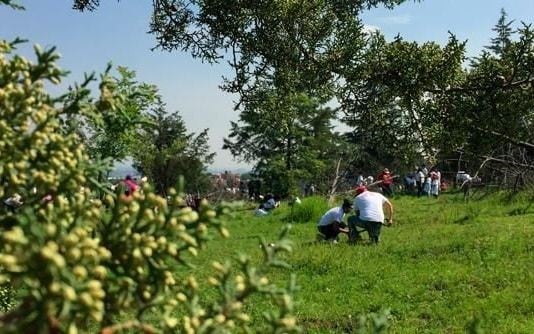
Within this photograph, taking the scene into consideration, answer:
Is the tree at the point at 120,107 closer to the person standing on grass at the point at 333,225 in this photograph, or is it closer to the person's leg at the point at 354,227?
the person's leg at the point at 354,227

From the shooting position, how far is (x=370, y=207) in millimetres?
15953

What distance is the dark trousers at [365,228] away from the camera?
16.0 m

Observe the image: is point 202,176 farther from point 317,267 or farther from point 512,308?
point 512,308

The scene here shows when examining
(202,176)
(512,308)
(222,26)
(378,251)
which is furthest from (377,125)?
(202,176)

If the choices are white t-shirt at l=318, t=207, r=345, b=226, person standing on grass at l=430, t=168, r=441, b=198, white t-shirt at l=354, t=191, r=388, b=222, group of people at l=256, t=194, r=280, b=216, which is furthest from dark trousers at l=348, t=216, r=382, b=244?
person standing on grass at l=430, t=168, r=441, b=198

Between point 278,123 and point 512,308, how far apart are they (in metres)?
4.35

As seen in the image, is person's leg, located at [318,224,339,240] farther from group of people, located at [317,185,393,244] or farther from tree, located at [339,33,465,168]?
tree, located at [339,33,465,168]

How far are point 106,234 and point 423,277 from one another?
10169mm

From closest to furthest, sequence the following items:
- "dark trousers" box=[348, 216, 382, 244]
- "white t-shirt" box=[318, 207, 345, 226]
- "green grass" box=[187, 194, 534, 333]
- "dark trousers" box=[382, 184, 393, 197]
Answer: "green grass" box=[187, 194, 534, 333]
"dark trousers" box=[348, 216, 382, 244]
"white t-shirt" box=[318, 207, 345, 226]
"dark trousers" box=[382, 184, 393, 197]

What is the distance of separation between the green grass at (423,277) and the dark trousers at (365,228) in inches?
13.6

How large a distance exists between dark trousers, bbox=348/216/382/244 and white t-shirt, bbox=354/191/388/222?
0.14 m

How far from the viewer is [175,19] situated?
7.95m

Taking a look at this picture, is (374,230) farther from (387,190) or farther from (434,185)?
(387,190)

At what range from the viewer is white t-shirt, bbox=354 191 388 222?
52.1ft
